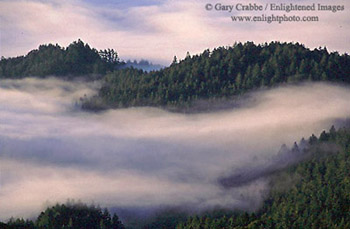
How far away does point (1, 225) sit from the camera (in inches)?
6826
